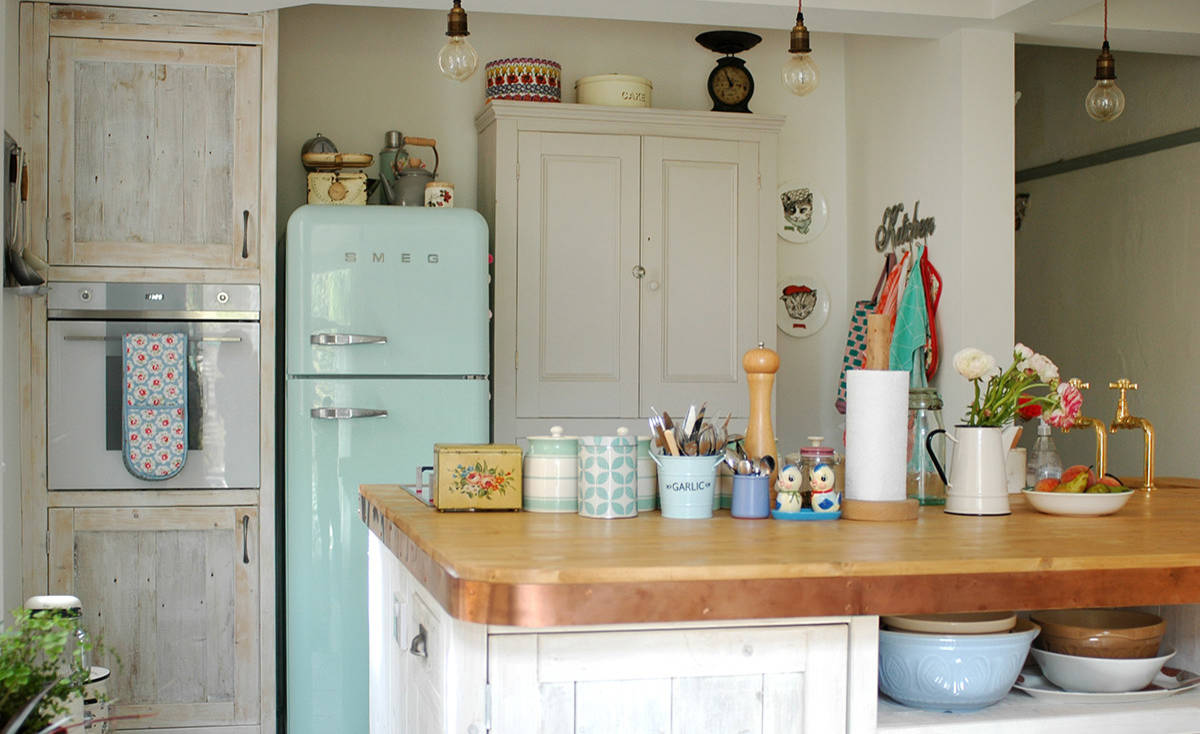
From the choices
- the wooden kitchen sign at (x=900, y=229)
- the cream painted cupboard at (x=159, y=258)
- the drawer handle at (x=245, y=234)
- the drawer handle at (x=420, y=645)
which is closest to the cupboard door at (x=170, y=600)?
the cream painted cupboard at (x=159, y=258)

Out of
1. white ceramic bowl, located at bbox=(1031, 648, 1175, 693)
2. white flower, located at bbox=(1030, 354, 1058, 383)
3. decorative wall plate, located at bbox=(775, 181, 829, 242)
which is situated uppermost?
decorative wall plate, located at bbox=(775, 181, 829, 242)

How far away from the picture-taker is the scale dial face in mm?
4562

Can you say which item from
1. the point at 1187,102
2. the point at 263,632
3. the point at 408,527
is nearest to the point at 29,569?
the point at 263,632

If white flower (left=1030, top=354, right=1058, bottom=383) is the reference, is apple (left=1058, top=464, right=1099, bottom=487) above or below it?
below

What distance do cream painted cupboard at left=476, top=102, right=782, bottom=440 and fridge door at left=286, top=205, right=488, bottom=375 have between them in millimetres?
507

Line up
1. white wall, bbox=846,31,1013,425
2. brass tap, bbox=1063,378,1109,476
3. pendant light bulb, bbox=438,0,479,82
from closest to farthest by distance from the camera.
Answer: pendant light bulb, bbox=438,0,479,82 → brass tap, bbox=1063,378,1109,476 → white wall, bbox=846,31,1013,425

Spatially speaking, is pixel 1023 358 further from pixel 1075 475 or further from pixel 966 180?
pixel 966 180

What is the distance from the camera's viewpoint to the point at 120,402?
3.65m

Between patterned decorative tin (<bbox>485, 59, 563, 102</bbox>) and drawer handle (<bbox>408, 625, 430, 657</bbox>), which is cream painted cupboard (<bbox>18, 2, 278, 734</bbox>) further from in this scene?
drawer handle (<bbox>408, 625, 430, 657</bbox>)

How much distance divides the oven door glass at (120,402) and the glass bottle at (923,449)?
213 centimetres

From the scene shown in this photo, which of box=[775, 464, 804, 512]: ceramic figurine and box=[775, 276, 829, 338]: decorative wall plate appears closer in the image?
box=[775, 464, 804, 512]: ceramic figurine

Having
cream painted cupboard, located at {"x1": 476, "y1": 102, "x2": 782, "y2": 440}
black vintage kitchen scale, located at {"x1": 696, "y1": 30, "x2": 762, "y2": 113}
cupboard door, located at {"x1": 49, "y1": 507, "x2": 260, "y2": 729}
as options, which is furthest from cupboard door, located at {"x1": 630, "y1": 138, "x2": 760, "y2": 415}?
cupboard door, located at {"x1": 49, "y1": 507, "x2": 260, "y2": 729}

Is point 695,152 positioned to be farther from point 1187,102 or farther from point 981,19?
point 1187,102

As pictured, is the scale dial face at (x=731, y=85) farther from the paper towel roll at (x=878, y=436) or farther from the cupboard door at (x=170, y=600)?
the paper towel roll at (x=878, y=436)
